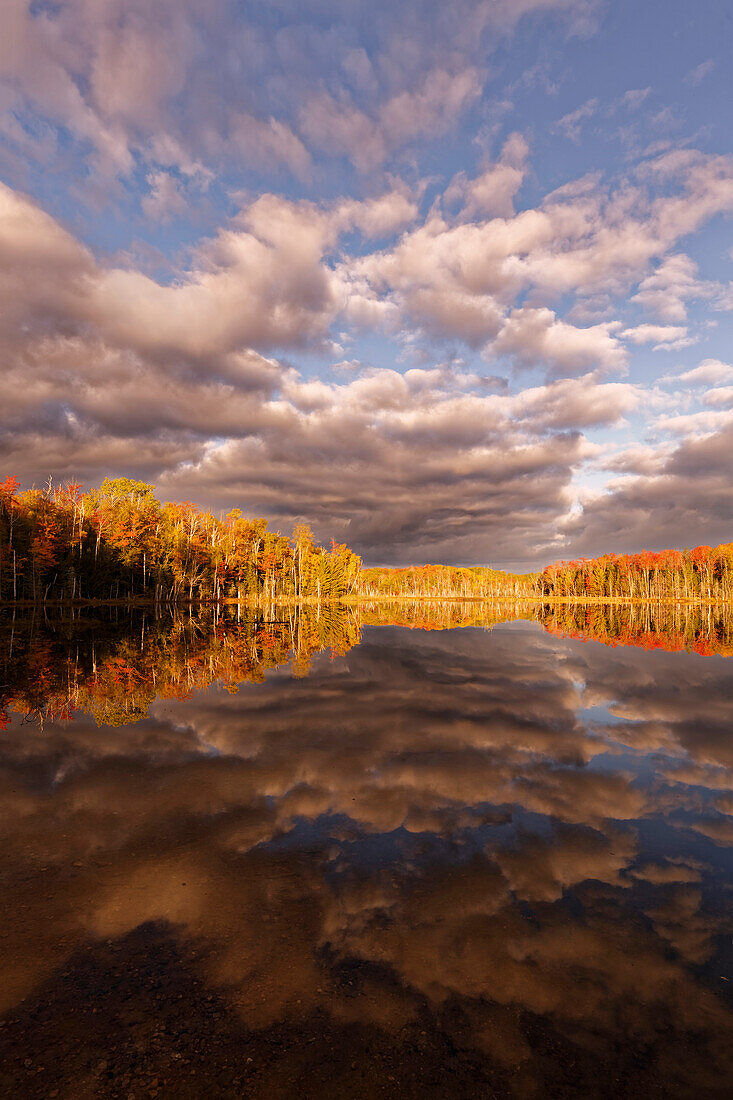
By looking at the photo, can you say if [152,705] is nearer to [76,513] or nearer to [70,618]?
[70,618]

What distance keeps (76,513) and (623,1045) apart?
92.2 meters

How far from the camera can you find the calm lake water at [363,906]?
403 cm

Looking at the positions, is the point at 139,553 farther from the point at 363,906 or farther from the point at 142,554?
the point at 363,906

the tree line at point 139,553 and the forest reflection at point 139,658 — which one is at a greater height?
the tree line at point 139,553

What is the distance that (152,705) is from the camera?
637 inches

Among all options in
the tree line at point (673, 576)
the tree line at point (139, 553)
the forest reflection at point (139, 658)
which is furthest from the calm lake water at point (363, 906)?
the tree line at point (673, 576)

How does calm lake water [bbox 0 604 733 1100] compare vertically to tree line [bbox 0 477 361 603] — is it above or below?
below

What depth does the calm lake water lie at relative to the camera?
13.2 ft

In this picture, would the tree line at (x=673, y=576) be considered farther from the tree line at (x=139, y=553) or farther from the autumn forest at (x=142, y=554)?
the tree line at (x=139, y=553)

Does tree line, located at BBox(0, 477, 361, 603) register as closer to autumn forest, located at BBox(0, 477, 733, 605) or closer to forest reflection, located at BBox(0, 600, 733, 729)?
autumn forest, located at BBox(0, 477, 733, 605)

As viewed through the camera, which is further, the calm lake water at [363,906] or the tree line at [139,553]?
the tree line at [139,553]

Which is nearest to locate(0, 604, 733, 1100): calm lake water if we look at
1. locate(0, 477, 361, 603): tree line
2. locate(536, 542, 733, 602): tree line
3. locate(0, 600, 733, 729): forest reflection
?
locate(0, 600, 733, 729): forest reflection

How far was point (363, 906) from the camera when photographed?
6.09 meters

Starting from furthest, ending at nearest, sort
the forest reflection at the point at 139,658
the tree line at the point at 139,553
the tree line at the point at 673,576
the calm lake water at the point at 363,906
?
the tree line at the point at 673,576 → the tree line at the point at 139,553 → the forest reflection at the point at 139,658 → the calm lake water at the point at 363,906
